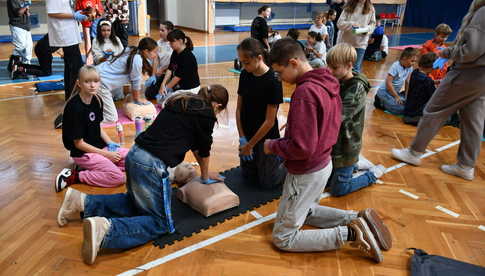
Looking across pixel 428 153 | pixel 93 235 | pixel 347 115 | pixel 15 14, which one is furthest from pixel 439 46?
pixel 15 14

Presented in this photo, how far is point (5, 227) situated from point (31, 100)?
3043 mm

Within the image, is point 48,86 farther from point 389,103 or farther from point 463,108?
point 463,108

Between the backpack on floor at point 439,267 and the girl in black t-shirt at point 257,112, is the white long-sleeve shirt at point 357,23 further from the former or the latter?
the backpack on floor at point 439,267

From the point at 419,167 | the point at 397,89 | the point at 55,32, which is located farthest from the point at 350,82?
the point at 55,32

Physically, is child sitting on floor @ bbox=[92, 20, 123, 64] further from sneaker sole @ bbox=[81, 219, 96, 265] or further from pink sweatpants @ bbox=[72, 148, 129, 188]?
sneaker sole @ bbox=[81, 219, 96, 265]

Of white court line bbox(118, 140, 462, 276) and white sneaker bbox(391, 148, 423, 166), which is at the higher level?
white sneaker bbox(391, 148, 423, 166)

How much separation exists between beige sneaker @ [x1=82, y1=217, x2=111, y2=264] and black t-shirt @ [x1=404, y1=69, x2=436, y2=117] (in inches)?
154

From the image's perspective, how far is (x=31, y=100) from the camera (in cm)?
487

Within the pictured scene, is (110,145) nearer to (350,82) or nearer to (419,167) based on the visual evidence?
(350,82)

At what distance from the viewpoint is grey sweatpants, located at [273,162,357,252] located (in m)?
2.07

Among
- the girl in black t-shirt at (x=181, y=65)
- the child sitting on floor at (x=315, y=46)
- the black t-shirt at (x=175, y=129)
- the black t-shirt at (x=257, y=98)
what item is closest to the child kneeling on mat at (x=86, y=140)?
the black t-shirt at (x=175, y=129)

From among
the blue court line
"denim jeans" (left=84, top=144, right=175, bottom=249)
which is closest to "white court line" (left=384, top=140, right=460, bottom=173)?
"denim jeans" (left=84, top=144, right=175, bottom=249)

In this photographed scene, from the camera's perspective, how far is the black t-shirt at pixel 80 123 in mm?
2742

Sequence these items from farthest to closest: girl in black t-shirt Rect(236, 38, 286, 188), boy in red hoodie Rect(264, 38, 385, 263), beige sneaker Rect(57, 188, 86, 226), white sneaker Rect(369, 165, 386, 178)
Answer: white sneaker Rect(369, 165, 386, 178) < girl in black t-shirt Rect(236, 38, 286, 188) < beige sneaker Rect(57, 188, 86, 226) < boy in red hoodie Rect(264, 38, 385, 263)
